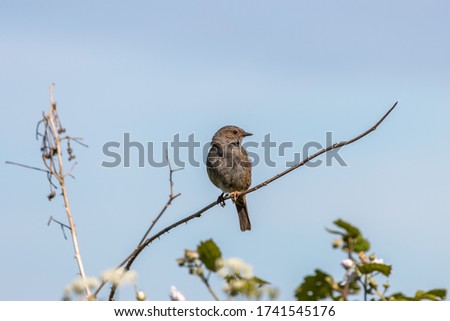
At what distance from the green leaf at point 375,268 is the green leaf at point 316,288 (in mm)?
144

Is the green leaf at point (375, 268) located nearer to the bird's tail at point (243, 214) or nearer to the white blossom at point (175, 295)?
the white blossom at point (175, 295)

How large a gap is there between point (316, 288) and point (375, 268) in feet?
0.83

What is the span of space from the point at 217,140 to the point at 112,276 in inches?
311

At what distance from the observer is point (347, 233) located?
2.38 meters

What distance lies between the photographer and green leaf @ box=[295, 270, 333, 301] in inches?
89.4

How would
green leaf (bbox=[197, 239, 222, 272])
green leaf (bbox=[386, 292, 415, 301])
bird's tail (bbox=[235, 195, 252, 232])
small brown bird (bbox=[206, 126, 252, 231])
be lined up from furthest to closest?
bird's tail (bbox=[235, 195, 252, 232]), small brown bird (bbox=[206, 126, 252, 231]), green leaf (bbox=[197, 239, 222, 272]), green leaf (bbox=[386, 292, 415, 301])

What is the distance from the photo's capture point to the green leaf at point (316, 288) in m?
2.27

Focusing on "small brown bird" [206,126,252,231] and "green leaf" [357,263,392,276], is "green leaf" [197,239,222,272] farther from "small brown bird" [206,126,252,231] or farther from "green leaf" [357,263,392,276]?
"small brown bird" [206,126,252,231]

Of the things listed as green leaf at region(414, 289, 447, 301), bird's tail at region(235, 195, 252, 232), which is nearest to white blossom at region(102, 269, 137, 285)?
green leaf at region(414, 289, 447, 301)

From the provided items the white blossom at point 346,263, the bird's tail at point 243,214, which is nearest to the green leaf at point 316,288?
the white blossom at point 346,263

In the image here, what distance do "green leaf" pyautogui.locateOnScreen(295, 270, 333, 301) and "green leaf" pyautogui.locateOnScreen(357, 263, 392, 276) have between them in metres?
0.14
